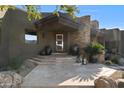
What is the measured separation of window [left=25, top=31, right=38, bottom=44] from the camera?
53.3 ft

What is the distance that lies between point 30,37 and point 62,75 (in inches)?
253

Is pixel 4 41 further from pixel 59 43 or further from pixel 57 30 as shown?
pixel 59 43

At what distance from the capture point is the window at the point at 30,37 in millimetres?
16234

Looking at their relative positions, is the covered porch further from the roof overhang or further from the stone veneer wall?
the stone veneer wall

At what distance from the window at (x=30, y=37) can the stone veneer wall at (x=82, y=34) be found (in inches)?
108

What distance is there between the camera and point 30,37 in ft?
54.3

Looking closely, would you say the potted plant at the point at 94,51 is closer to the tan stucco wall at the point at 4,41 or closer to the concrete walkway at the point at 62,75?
the concrete walkway at the point at 62,75

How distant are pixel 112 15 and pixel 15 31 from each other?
20.0 feet

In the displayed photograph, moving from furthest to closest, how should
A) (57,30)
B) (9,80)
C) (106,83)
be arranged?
1. (57,30)
2. (9,80)
3. (106,83)

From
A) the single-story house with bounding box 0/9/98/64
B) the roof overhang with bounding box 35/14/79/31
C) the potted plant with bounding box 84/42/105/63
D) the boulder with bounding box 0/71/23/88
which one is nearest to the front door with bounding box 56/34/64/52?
the single-story house with bounding box 0/9/98/64

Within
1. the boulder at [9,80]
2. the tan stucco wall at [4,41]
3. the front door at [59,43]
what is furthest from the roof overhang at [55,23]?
the boulder at [9,80]

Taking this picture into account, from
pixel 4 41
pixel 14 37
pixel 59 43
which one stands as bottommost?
pixel 59 43

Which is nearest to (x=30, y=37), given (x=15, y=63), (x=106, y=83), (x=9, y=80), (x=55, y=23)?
(x=55, y=23)
